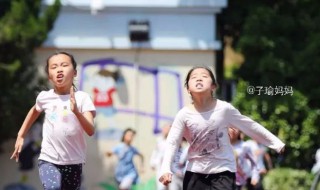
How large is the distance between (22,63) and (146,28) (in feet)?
7.96

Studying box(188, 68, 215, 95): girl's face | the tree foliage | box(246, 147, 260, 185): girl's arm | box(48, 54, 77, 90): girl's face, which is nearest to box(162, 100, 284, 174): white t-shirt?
box(188, 68, 215, 95): girl's face

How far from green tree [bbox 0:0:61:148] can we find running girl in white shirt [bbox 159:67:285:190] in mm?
7908

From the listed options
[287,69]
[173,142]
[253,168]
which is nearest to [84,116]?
[173,142]

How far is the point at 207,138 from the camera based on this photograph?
7855 mm

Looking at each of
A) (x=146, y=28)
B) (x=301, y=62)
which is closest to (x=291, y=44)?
(x=301, y=62)

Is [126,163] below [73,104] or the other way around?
below

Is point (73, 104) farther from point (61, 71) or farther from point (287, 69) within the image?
point (287, 69)

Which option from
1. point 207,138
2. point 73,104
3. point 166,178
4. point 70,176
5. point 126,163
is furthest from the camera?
point 126,163

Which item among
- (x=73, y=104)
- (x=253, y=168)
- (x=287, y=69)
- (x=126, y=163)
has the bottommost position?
(x=126, y=163)

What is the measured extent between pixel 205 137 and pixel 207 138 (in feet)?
0.07

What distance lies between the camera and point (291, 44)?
17.1m

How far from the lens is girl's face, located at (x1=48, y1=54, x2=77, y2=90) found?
803cm

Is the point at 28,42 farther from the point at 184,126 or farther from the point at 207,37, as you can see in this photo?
the point at 184,126

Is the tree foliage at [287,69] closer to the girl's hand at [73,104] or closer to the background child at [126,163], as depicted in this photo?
the background child at [126,163]
